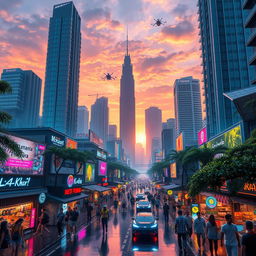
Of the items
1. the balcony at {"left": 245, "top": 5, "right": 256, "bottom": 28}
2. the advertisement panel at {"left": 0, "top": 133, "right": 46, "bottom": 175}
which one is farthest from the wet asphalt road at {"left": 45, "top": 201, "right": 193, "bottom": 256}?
the balcony at {"left": 245, "top": 5, "right": 256, "bottom": 28}

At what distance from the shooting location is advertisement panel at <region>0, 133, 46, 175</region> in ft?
59.9

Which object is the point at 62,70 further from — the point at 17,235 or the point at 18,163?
the point at 17,235

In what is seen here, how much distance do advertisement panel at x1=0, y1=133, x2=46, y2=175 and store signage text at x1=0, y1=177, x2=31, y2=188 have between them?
1.72 feet

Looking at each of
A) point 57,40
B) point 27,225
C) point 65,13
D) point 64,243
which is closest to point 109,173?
point 27,225

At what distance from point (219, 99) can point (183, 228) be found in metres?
80.6

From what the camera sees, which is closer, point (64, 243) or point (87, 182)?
point (64, 243)

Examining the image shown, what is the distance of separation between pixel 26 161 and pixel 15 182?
247cm

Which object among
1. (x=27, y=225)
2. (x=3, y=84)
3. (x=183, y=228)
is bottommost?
(x=27, y=225)

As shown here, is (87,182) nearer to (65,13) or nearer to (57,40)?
(57,40)

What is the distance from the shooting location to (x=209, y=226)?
10.4 m

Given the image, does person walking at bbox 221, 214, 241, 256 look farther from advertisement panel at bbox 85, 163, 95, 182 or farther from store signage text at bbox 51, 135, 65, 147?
advertisement panel at bbox 85, 163, 95, 182

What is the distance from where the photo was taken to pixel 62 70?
14625cm

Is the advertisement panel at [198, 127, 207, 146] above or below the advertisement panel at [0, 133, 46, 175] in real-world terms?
above

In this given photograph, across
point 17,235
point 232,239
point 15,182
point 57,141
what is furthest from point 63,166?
point 232,239
